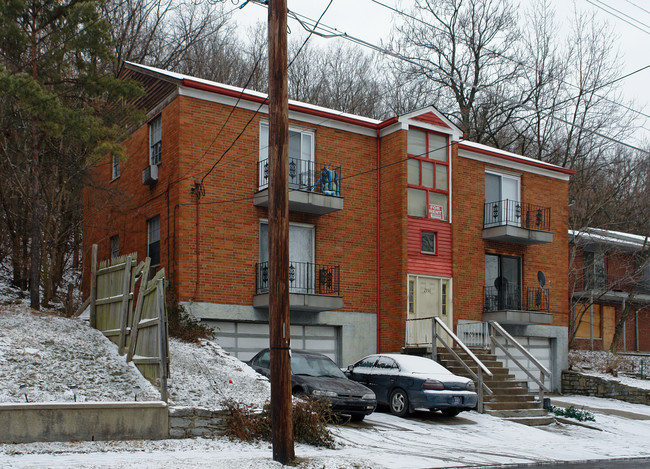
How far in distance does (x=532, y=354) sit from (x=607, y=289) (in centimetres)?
826

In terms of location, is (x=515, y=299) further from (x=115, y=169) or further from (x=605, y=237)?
(x=115, y=169)

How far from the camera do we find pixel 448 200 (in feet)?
80.5

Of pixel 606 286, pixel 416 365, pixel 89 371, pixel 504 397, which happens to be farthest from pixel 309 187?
pixel 606 286

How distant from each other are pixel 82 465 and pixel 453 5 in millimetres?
36617

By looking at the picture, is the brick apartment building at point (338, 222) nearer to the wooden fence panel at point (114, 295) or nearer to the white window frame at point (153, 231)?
the white window frame at point (153, 231)

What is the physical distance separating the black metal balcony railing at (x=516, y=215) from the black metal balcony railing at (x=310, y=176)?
20.4 feet

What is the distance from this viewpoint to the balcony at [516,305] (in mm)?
24812

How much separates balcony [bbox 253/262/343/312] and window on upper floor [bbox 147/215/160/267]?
3.24 metres

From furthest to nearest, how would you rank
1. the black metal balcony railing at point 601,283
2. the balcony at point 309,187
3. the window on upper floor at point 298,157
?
the black metal balcony railing at point 601,283 < the window on upper floor at point 298,157 < the balcony at point 309,187

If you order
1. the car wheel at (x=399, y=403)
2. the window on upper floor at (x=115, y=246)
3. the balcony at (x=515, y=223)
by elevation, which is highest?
the balcony at (x=515, y=223)

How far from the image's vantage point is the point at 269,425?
41.4ft

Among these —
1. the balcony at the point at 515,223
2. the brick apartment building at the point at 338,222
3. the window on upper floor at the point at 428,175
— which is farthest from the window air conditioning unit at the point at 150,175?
the balcony at the point at 515,223

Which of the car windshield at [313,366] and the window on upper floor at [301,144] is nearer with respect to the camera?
the car windshield at [313,366]

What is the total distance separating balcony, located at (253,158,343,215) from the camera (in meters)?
20.9
